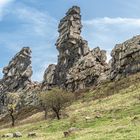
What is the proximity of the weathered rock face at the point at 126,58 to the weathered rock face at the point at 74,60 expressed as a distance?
40.0 ft

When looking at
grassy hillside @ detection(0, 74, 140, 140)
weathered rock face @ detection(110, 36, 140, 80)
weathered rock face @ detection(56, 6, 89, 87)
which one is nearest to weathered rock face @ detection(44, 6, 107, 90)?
weathered rock face @ detection(56, 6, 89, 87)

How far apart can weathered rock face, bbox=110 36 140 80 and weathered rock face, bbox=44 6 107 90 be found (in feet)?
40.0

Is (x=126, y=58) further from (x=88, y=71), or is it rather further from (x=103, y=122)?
(x=103, y=122)

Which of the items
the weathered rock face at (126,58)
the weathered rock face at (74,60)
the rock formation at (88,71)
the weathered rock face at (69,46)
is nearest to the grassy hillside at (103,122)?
the weathered rock face at (126,58)

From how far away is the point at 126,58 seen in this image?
141m

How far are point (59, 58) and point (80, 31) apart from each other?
51.1 feet

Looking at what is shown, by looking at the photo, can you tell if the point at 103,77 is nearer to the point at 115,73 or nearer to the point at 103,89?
the point at 115,73

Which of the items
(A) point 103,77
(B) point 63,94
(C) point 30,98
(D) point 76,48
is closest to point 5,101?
(C) point 30,98

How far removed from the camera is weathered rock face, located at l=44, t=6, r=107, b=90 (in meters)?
160

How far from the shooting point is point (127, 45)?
146 metres

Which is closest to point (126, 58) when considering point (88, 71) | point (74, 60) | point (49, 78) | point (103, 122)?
point (88, 71)

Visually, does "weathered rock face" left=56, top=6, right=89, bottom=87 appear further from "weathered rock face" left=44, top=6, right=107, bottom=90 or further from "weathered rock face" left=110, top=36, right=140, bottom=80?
"weathered rock face" left=110, top=36, right=140, bottom=80

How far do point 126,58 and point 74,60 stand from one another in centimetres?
4252

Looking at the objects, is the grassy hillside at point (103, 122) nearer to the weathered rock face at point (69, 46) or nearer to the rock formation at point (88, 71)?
the rock formation at point (88, 71)
